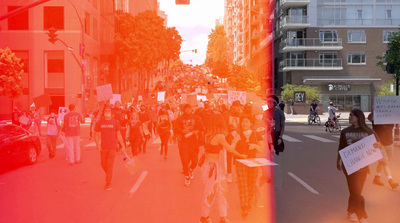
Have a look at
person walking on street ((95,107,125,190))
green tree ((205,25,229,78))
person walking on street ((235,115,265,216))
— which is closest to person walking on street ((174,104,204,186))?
person walking on street ((95,107,125,190))

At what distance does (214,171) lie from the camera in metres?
7.42

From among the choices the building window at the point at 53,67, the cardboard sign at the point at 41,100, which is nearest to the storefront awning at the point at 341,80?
the building window at the point at 53,67

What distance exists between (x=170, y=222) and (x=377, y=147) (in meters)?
3.36

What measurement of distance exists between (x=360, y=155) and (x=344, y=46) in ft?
175

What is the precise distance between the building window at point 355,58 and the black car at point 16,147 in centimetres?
4873

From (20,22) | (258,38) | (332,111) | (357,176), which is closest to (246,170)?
(357,176)

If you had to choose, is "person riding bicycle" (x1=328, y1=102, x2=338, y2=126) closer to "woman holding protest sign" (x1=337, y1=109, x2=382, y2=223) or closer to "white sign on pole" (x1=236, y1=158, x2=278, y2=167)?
"woman holding protest sign" (x1=337, y1=109, x2=382, y2=223)

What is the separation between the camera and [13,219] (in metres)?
7.92

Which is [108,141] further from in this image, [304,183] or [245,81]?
[245,81]

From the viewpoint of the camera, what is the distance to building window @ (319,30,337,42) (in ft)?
189

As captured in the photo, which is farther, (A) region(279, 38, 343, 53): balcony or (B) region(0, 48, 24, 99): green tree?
(A) region(279, 38, 343, 53): balcony

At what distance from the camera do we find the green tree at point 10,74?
4154 cm

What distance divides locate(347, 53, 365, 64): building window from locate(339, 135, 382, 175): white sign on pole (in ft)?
174

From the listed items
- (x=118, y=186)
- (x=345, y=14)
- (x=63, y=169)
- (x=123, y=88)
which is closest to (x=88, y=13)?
(x=123, y=88)
